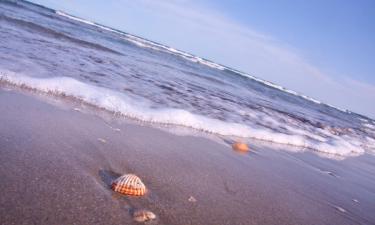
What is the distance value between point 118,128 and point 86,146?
110cm

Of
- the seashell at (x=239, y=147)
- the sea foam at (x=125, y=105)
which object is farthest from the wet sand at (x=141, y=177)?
the sea foam at (x=125, y=105)

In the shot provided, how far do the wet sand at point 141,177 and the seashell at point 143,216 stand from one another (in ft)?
0.16

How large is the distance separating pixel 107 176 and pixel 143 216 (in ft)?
2.48

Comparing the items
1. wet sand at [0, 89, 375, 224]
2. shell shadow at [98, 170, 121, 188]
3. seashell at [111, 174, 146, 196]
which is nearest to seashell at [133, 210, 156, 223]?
wet sand at [0, 89, 375, 224]

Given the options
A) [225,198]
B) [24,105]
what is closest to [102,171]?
[225,198]

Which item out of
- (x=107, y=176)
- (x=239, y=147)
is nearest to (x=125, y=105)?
(x=239, y=147)

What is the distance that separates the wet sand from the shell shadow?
12 millimetres

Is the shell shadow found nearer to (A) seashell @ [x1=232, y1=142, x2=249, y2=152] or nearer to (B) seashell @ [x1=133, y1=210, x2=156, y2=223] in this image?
(B) seashell @ [x1=133, y1=210, x2=156, y2=223]

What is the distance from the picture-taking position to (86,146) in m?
Answer: 3.93

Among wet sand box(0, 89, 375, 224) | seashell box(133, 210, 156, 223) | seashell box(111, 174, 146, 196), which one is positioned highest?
seashell box(111, 174, 146, 196)

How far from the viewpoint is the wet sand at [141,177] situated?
2.64 meters

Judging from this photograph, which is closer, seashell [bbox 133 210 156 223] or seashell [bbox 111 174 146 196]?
seashell [bbox 133 210 156 223]

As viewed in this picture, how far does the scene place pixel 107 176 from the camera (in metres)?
3.33

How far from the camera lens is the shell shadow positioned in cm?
318
